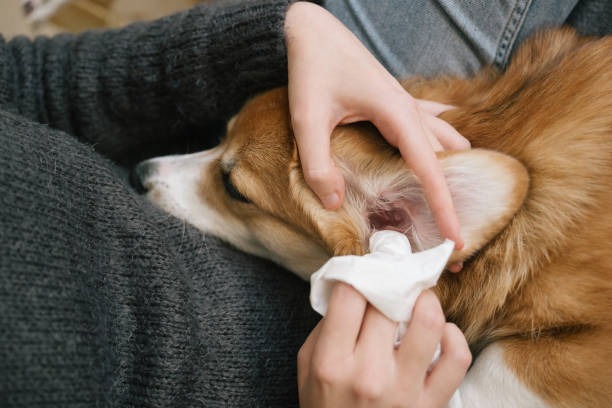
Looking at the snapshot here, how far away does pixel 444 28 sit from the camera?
4.71 feet

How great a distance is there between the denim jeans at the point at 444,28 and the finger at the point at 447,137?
484 millimetres

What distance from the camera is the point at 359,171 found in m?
1.09

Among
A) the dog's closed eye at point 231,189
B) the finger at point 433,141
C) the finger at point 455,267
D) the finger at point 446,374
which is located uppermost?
the finger at point 433,141

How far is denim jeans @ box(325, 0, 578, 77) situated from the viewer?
1389mm

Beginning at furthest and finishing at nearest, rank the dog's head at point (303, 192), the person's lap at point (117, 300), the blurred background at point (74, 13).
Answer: the blurred background at point (74, 13) → the dog's head at point (303, 192) → the person's lap at point (117, 300)

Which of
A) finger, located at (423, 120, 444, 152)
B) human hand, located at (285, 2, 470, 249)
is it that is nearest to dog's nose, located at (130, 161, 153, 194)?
human hand, located at (285, 2, 470, 249)

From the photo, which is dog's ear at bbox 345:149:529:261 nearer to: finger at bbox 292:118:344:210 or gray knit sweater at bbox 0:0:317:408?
finger at bbox 292:118:344:210

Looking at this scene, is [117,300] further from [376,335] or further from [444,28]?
[444,28]

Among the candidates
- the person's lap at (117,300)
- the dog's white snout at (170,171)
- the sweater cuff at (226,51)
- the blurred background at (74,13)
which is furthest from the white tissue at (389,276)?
the blurred background at (74,13)

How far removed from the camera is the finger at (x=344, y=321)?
79 centimetres

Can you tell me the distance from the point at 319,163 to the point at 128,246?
45 centimetres

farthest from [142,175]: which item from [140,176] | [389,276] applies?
[389,276]

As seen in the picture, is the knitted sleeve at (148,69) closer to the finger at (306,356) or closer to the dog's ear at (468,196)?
the dog's ear at (468,196)

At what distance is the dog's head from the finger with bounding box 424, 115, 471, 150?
110 millimetres
